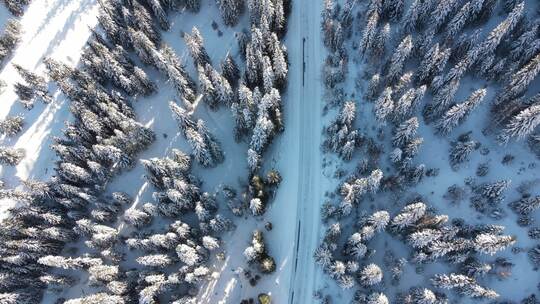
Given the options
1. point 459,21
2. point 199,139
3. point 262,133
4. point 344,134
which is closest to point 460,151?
point 344,134

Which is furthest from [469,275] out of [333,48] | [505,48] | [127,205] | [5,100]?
[5,100]

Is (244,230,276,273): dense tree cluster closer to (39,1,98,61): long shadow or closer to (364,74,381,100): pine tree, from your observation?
(364,74,381,100): pine tree

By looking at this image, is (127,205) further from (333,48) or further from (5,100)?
(333,48)

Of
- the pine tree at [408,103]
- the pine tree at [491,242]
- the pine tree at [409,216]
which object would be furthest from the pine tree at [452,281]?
the pine tree at [408,103]

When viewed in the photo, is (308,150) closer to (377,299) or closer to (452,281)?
(377,299)

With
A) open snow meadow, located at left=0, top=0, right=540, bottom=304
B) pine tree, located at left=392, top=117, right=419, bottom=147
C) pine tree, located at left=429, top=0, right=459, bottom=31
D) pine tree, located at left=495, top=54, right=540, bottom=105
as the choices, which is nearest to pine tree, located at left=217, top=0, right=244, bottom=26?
open snow meadow, located at left=0, top=0, right=540, bottom=304

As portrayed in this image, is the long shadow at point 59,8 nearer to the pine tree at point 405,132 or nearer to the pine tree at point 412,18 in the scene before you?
the pine tree at point 412,18

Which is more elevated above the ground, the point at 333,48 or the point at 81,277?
the point at 333,48
